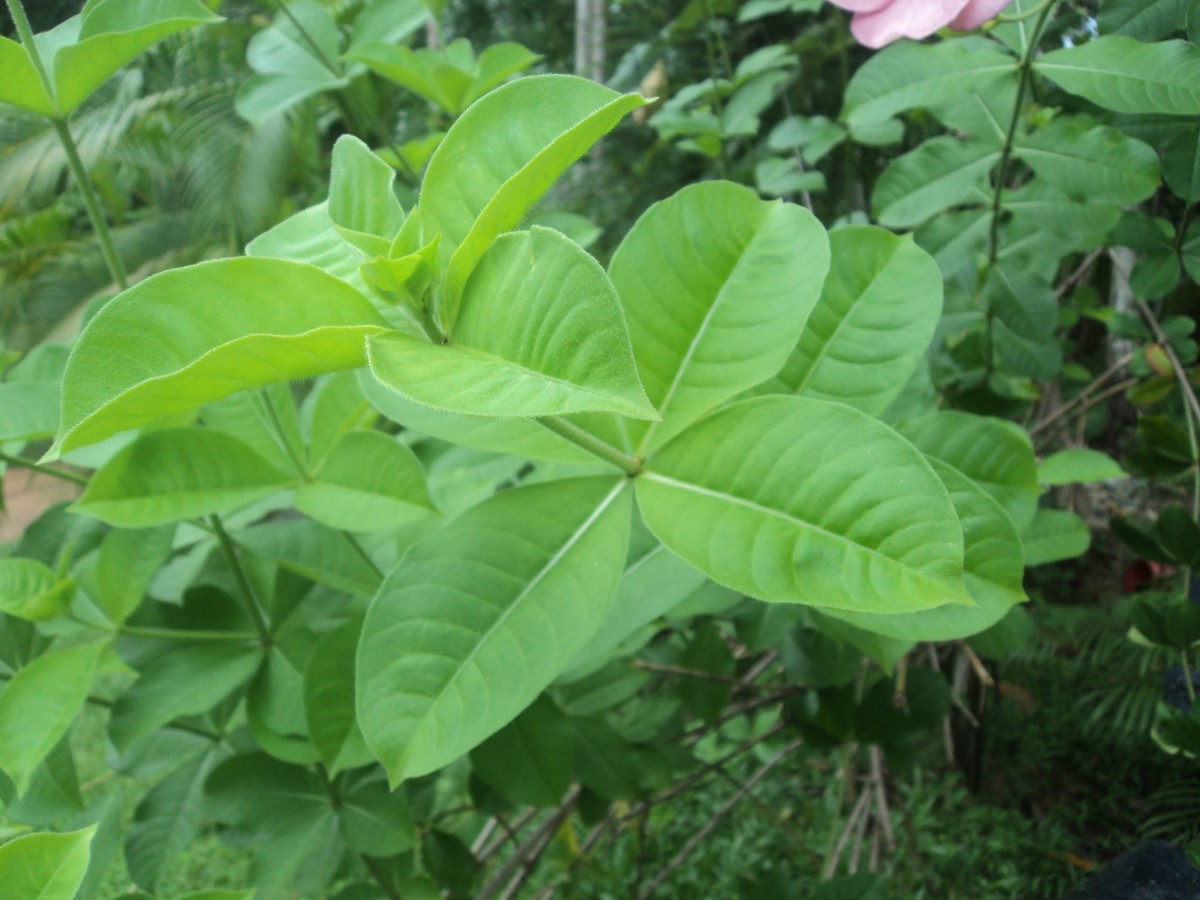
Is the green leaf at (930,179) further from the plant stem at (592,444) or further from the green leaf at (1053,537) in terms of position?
the plant stem at (592,444)

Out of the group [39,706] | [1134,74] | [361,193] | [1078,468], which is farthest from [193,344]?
[1078,468]

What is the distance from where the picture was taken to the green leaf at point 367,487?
0.65 meters

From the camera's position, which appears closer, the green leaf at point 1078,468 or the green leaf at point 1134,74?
the green leaf at point 1134,74

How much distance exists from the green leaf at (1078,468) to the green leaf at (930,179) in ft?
0.85

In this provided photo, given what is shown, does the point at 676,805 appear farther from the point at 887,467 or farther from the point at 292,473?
the point at 887,467

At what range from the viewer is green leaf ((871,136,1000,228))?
0.84 metres

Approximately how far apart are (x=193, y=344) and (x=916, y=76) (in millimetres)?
A: 665

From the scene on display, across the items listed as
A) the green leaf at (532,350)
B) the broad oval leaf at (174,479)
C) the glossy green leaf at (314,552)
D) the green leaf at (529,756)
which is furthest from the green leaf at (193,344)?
the green leaf at (529,756)

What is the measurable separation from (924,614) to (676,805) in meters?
1.71

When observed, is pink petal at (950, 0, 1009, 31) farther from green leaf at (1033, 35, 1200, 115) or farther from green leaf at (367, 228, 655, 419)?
green leaf at (367, 228, 655, 419)

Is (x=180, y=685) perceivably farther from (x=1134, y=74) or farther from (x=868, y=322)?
(x=1134, y=74)

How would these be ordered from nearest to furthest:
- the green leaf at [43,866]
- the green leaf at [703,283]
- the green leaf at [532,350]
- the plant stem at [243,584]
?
1. the green leaf at [532,350]
2. the green leaf at [43,866]
3. the green leaf at [703,283]
4. the plant stem at [243,584]

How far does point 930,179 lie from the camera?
0.86m

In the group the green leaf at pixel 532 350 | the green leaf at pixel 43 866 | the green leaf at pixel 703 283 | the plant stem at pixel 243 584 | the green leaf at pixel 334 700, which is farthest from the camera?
the plant stem at pixel 243 584
